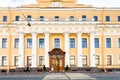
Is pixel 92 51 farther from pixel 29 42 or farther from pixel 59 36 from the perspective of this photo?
pixel 29 42

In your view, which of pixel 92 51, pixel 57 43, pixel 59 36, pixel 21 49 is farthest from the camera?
pixel 57 43

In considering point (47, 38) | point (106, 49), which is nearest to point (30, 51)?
point (47, 38)

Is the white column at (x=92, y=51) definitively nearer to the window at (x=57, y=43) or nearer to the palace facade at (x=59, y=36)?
the palace facade at (x=59, y=36)

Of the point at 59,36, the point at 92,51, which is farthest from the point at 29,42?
the point at 92,51

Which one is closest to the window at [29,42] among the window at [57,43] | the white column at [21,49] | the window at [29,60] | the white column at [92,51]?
the white column at [21,49]

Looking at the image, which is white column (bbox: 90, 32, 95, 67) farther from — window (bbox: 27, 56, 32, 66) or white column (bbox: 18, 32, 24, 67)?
white column (bbox: 18, 32, 24, 67)

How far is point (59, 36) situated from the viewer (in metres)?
56.2

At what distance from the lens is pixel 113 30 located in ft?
188

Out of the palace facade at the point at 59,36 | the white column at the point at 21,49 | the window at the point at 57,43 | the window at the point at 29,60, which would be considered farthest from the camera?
the window at the point at 57,43

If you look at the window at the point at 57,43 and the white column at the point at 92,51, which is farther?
the window at the point at 57,43

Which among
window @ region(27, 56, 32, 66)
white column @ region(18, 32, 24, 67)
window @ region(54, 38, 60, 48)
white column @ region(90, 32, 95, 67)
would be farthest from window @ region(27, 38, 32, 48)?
white column @ region(90, 32, 95, 67)

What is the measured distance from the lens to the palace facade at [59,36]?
54.4 meters

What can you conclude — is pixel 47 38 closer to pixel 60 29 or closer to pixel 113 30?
pixel 60 29

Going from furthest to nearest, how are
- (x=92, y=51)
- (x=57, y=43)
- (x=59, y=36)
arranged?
(x=57, y=43), (x=59, y=36), (x=92, y=51)
